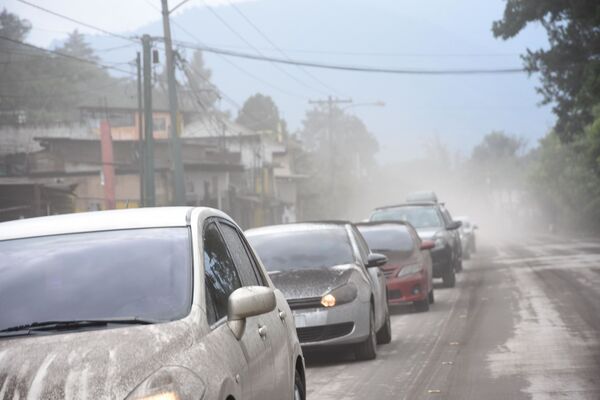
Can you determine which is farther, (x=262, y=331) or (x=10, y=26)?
(x=10, y=26)

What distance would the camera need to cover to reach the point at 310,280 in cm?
1348

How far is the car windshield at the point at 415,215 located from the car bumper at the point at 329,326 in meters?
14.0

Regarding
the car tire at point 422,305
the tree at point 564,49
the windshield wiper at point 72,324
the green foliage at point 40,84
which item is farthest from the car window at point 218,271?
the green foliage at point 40,84

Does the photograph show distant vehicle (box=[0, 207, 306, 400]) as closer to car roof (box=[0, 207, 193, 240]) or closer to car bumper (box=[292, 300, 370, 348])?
car roof (box=[0, 207, 193, 240])

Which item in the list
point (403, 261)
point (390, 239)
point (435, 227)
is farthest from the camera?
point (435, 227)

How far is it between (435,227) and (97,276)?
21624mm

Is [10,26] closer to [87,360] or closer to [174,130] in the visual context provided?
[174,130]

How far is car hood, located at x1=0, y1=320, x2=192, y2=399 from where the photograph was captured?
4664mm

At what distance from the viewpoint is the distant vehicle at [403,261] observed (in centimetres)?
1977

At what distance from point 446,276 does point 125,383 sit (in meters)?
21.3

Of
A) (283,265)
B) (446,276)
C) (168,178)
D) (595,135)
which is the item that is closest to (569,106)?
(595,135)

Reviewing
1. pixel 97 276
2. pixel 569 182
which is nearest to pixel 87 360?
pixel 97 276

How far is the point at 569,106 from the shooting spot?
46.5m

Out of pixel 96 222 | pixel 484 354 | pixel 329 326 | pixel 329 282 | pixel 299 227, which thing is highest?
pixel 96 222
